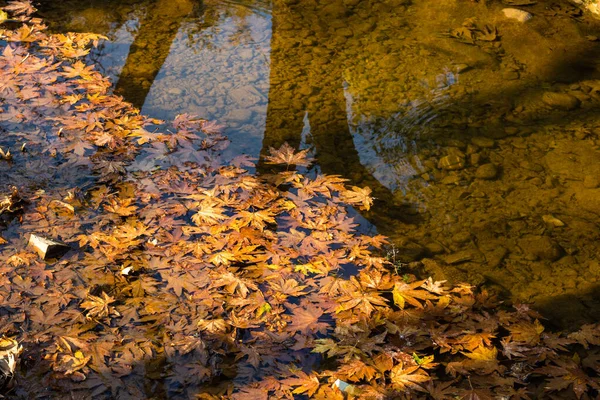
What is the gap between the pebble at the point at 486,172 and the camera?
4.14 m

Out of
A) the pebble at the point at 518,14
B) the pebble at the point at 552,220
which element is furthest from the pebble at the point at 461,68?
the pebble at the point at 552,220

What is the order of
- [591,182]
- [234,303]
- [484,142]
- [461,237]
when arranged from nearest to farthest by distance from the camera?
[234,303] → [461,237] → [591,182] → [484,142]

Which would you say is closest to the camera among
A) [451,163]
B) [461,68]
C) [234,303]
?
[234,303]

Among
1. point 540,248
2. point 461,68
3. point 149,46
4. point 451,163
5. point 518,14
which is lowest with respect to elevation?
point 540,248

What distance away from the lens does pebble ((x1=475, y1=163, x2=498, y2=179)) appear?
13.6ft

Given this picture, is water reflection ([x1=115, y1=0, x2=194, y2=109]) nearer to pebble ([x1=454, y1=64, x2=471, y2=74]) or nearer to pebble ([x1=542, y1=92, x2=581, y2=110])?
pebble ([x1=454, y1=64, x2=471, y2=74])

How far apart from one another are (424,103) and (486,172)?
1.12m

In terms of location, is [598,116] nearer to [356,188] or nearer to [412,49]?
[412,49]

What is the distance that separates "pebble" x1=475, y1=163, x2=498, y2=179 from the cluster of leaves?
1.09 meters

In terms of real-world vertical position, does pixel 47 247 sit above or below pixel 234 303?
above

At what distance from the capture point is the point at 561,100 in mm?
4918

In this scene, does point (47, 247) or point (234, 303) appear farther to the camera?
point (47, 247)

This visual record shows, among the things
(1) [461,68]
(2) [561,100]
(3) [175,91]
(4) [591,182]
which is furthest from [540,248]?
(3) [175,91]

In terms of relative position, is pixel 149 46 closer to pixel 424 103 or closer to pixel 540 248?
pixel 424 103
